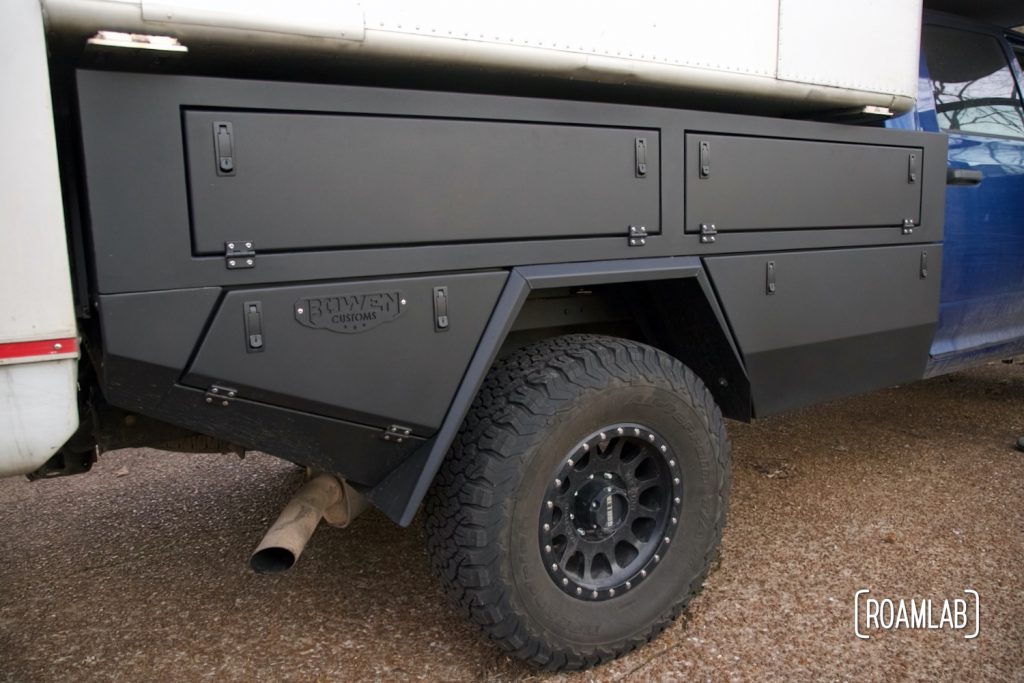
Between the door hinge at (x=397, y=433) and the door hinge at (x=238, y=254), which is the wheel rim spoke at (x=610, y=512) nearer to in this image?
the door hinge at (x=397, y=433)

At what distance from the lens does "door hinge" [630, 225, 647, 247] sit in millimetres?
2285

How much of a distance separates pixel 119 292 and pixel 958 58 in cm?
388

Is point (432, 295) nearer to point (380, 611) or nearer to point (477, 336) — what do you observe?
point (477, 336)

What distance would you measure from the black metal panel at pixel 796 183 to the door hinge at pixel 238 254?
4.26ft

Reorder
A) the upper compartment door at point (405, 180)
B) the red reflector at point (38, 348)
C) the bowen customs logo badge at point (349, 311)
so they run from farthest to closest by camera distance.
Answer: the bowen customs logo badge at point (349, 311) < the upper compartment door at point (405, 180) < the red reflector at point (38, 348)

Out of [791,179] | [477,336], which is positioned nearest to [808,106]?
[791,179]

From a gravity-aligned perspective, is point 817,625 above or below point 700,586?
below

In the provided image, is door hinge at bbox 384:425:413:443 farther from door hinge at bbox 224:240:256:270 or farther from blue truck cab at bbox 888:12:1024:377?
blue truck cab at bbox 888:12:1024:377

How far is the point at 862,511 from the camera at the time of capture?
334cm

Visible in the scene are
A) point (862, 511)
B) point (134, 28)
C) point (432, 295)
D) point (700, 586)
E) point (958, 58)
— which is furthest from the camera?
point (958, 58)

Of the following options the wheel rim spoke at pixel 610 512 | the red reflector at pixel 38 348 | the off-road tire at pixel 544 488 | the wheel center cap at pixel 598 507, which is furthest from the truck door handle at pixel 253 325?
the wheel center cap at pixel 598 507

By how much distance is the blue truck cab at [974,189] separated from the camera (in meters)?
3.45

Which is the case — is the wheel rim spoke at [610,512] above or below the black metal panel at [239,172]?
below

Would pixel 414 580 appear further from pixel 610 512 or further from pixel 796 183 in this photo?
pixel 796 183
